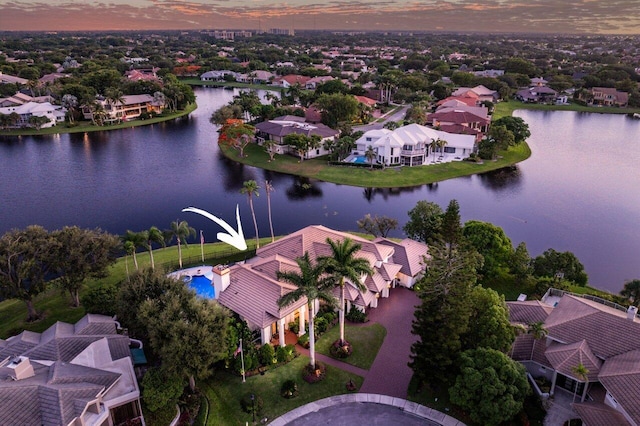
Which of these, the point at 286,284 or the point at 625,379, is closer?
the point at 625,379

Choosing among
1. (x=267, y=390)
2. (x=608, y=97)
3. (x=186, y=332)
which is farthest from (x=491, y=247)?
(x=608, y=97)

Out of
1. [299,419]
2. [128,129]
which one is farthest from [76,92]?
[299,419]

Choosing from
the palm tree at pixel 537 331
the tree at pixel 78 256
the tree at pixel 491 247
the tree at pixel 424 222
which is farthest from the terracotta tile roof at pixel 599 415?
the tree at pixel 78 256

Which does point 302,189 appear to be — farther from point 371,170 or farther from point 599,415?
point 599,415

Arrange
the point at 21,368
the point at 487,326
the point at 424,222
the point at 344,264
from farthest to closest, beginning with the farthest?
1. the point at 424,222
2. the point at 344,264
3. the point at 487,326
4. the point at 21,368

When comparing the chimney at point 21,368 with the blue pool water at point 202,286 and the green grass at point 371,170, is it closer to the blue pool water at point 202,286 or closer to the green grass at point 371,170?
the blue pool water at point 202,286

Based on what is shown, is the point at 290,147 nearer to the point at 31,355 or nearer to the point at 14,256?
the point at 14,256

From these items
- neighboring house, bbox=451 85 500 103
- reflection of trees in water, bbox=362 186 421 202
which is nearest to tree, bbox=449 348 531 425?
reflection of trees in water, bbox=362 186 421 202

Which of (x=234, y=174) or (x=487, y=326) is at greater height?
A: (x=487, y=326)
